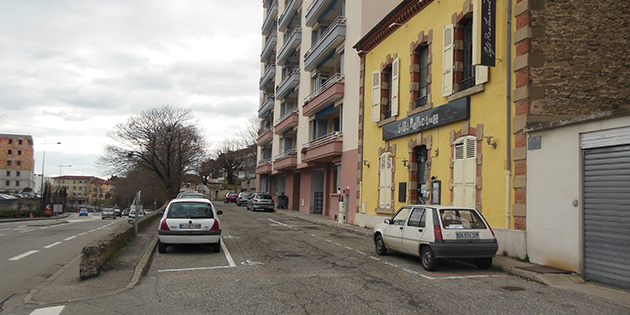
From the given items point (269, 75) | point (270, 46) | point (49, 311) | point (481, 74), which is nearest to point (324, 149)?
point (481, 74)

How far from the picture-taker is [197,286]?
7.88 metres

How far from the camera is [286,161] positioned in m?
38.0

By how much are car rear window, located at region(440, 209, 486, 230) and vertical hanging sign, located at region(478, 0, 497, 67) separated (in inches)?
184

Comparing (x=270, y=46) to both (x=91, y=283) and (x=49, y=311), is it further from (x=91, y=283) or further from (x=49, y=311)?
(x=49, y=311)

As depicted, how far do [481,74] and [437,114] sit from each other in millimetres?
2678

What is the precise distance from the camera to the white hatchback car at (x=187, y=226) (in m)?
11.6

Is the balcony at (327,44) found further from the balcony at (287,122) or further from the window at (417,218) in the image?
the window at (417,218)

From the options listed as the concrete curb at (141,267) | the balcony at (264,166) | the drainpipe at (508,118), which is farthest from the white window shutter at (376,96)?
the balcony at (264,166)

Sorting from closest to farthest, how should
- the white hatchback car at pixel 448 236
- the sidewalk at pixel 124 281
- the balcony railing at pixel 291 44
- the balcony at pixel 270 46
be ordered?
1. the sidewalk at pixel 124 281
2. the white hatchback car at pixel 448 236
3. the balcony railing at pixel 291 44
4. the balcony at pixel 270 46

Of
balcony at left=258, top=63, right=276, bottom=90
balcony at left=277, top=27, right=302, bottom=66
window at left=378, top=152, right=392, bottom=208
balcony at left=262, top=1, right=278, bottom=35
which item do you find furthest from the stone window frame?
balcony at left=262, top=1, right=278, bottom=35

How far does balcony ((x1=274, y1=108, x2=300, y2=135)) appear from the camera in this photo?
1471 inches

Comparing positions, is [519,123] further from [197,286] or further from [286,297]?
[197,286]

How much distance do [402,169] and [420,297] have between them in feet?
37.4

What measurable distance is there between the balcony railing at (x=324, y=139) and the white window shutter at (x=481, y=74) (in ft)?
42.7
